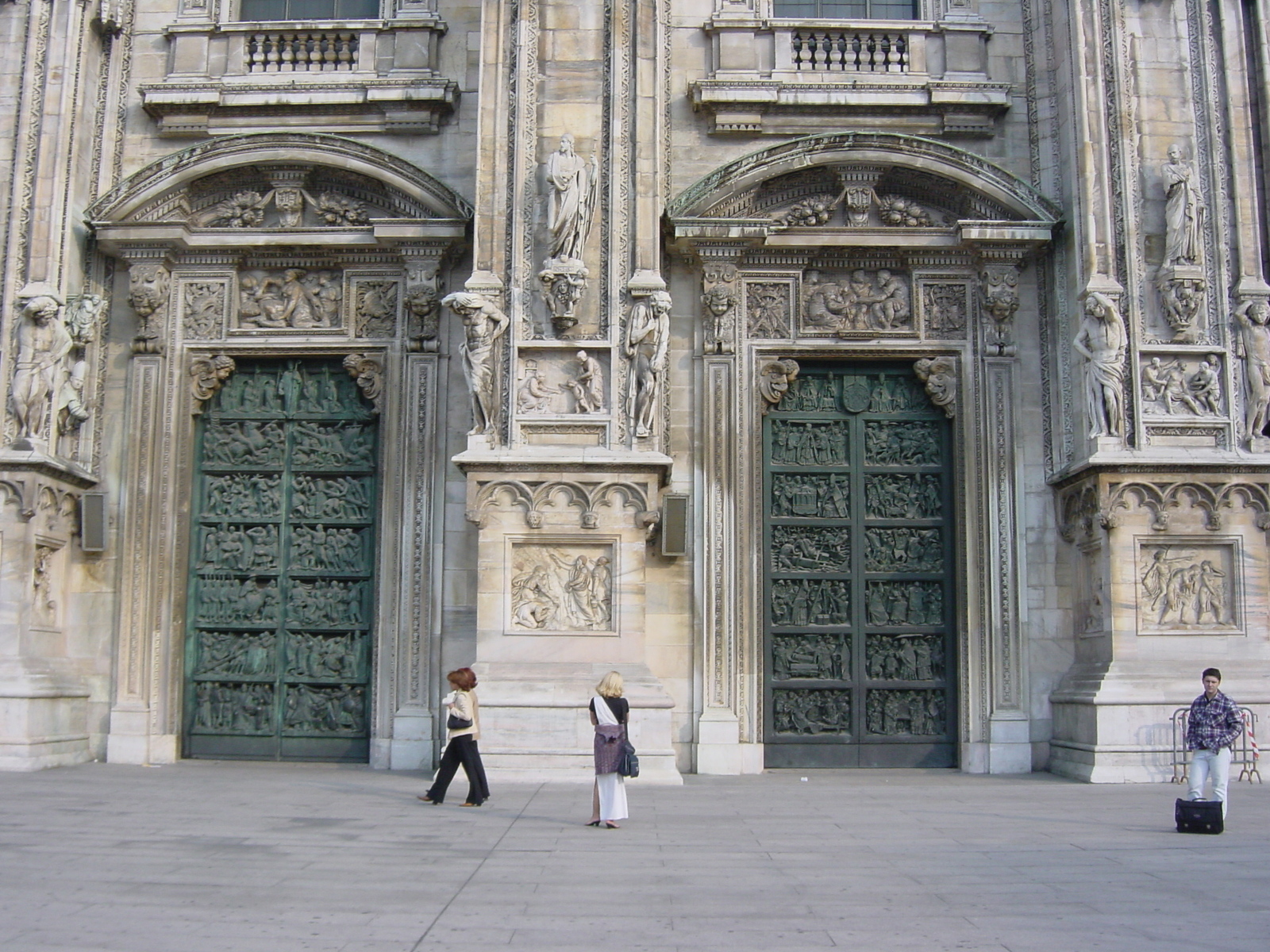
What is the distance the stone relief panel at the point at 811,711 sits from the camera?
16.4m

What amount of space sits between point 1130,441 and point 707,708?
232 inches

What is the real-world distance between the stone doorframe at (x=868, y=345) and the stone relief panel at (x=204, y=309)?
19.6ft

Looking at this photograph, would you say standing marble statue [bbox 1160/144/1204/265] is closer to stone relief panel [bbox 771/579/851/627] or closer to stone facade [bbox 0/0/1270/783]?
stone facade [bbox 0/0/1270/783]

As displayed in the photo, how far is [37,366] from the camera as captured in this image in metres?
15.9

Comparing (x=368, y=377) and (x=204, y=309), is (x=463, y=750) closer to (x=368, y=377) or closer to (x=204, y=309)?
(x=368, y=377)

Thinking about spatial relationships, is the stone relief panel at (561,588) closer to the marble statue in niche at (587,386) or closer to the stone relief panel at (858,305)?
the marble statue in niche at (587,386)

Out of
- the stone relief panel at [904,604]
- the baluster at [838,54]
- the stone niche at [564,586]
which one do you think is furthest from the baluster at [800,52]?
the stone relief panel at [904,604]

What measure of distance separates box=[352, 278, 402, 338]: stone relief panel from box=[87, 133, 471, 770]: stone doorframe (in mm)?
21

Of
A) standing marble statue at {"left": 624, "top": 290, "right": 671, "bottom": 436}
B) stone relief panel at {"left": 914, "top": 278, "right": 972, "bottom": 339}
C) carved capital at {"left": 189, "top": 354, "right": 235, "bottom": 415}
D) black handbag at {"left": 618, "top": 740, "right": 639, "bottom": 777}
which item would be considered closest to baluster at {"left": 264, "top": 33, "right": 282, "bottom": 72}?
carved capital at {"left": 189, "top": 354, "right": 235, "bottom": 415}

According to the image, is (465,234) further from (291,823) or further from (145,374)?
(291,823)

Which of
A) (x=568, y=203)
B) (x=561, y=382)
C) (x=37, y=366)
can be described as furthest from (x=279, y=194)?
(x=561, y=382)

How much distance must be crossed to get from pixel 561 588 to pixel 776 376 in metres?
4.15

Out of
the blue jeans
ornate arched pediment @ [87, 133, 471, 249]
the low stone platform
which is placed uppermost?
ornate arched pediment @ [87, 133, 471, 249]

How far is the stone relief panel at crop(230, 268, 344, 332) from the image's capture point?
17.1 meters
